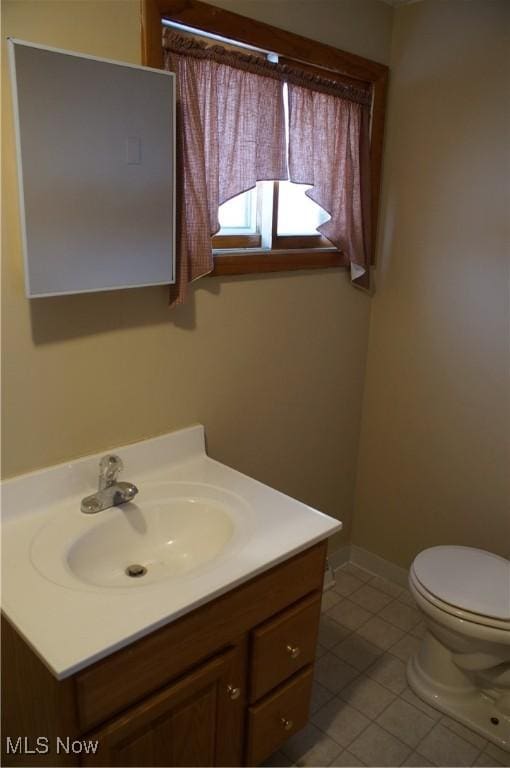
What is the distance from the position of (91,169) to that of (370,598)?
197cm

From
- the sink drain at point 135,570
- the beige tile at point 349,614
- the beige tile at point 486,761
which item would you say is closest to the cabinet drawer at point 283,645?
the sink drain at point 135,570

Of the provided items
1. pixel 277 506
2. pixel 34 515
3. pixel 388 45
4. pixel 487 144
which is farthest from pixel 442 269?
pixel 34 515

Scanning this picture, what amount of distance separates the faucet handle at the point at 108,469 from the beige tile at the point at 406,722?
3.85 feet

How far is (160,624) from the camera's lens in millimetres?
1153

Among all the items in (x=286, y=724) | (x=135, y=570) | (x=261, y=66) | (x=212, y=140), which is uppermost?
(x=261, y=66)

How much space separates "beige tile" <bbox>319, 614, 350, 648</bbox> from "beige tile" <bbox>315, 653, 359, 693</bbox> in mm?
66

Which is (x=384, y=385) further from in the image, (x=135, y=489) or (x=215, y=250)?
(x=135, y=489)

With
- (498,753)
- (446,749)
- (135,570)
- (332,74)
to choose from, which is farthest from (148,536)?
(332,74)

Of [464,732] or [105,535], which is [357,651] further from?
[105,535]

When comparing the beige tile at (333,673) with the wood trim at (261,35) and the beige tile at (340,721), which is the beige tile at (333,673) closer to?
the beige tile at (340,721)

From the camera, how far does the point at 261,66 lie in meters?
1.73

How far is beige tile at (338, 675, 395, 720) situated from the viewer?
1.96 m

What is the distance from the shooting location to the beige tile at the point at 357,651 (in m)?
2.16

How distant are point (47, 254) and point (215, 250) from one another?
0.62m
